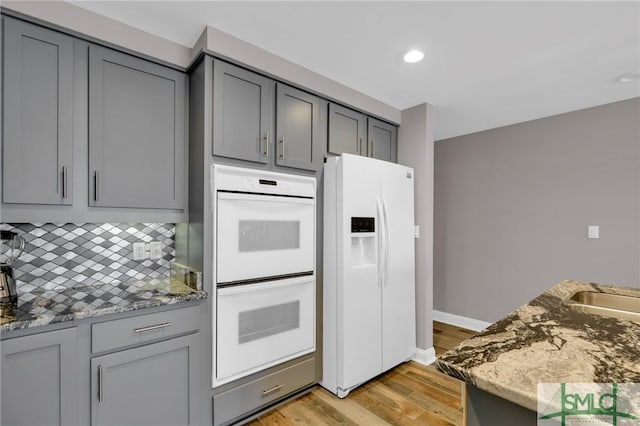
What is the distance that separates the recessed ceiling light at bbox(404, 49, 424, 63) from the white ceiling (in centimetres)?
5

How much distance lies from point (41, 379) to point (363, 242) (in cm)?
202

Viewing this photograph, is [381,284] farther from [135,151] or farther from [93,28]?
[93,28]

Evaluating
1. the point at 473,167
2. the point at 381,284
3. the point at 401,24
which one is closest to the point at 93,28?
the point at 401,24

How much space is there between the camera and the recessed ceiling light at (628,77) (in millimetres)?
2294

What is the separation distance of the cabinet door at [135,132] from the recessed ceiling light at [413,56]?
4.90 ft

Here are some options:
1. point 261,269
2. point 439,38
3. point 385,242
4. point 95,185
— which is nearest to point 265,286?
point 261,269

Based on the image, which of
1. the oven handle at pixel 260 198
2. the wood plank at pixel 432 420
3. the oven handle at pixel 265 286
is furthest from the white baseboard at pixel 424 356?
the oven handle at pixel 260 198

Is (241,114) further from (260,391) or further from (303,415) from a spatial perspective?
(303,415)

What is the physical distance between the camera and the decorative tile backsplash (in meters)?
1.73

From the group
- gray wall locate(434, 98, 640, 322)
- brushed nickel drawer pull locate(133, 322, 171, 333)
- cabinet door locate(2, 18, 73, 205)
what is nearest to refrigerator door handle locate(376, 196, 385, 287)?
brushed nickel drawer pull locate(133, 322, 171, 333)

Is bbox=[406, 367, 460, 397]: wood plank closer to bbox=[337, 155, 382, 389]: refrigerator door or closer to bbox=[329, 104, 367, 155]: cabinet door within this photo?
bbox=[337, 155, 382, 389]: refrigerator door

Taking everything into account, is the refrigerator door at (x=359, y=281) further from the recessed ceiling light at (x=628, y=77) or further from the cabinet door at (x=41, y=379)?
the recessed ceiling light at (x=628, y=77)

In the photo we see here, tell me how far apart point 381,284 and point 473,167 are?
2192 millimetres

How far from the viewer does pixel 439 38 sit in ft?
6.24
